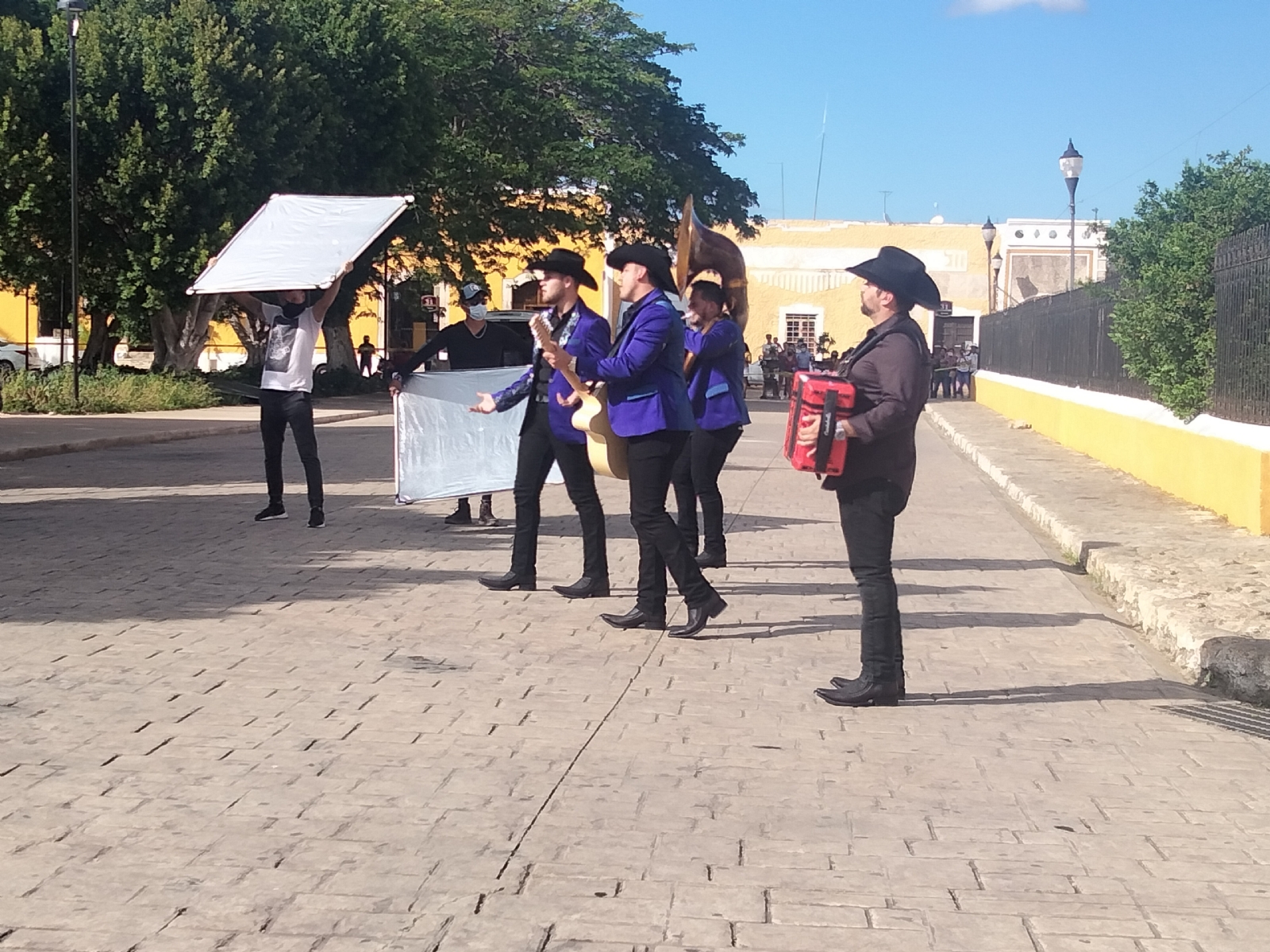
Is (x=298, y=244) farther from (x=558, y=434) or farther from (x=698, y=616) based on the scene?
(x=698, y=616)

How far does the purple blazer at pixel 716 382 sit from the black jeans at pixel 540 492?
987 millimetres

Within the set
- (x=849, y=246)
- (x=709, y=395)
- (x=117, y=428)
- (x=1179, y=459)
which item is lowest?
(x=117, y=428)

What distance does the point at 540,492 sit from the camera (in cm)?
880

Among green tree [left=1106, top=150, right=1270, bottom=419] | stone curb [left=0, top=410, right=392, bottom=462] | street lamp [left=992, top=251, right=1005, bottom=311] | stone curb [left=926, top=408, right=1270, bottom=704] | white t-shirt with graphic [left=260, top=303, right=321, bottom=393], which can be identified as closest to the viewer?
stone curb [left=926, top=408, right=1270, bottom=704]

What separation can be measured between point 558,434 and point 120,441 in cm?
1283

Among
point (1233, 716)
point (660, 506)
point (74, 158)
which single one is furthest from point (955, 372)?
point (1233, 716)

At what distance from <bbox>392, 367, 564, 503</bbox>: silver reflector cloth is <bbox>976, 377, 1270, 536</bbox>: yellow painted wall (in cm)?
506

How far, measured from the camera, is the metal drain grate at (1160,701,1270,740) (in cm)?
629

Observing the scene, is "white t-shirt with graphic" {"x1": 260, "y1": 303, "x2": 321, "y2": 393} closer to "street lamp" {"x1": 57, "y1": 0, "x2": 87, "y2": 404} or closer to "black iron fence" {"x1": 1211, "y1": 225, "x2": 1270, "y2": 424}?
"black iron fence" {"x1": 1211, "y1": 225, "x2": 1270, "y2": 424}

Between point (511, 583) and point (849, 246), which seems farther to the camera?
point (849, 246)

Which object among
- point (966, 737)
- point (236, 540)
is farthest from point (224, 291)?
point (966, 737)

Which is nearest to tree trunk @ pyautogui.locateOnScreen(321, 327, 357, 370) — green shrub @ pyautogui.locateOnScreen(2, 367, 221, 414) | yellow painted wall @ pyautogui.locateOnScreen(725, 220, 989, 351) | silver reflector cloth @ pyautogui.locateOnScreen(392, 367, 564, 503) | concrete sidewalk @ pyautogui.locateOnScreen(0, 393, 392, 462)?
green shrub @ pyautogui.locateOnScreen(2, 367, 221, 414)

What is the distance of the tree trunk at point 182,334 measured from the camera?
102 ft

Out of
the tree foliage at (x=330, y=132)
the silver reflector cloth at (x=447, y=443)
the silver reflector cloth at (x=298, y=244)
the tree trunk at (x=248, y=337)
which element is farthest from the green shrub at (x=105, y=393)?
the silver reflector cloth at (x=447, y=443)
